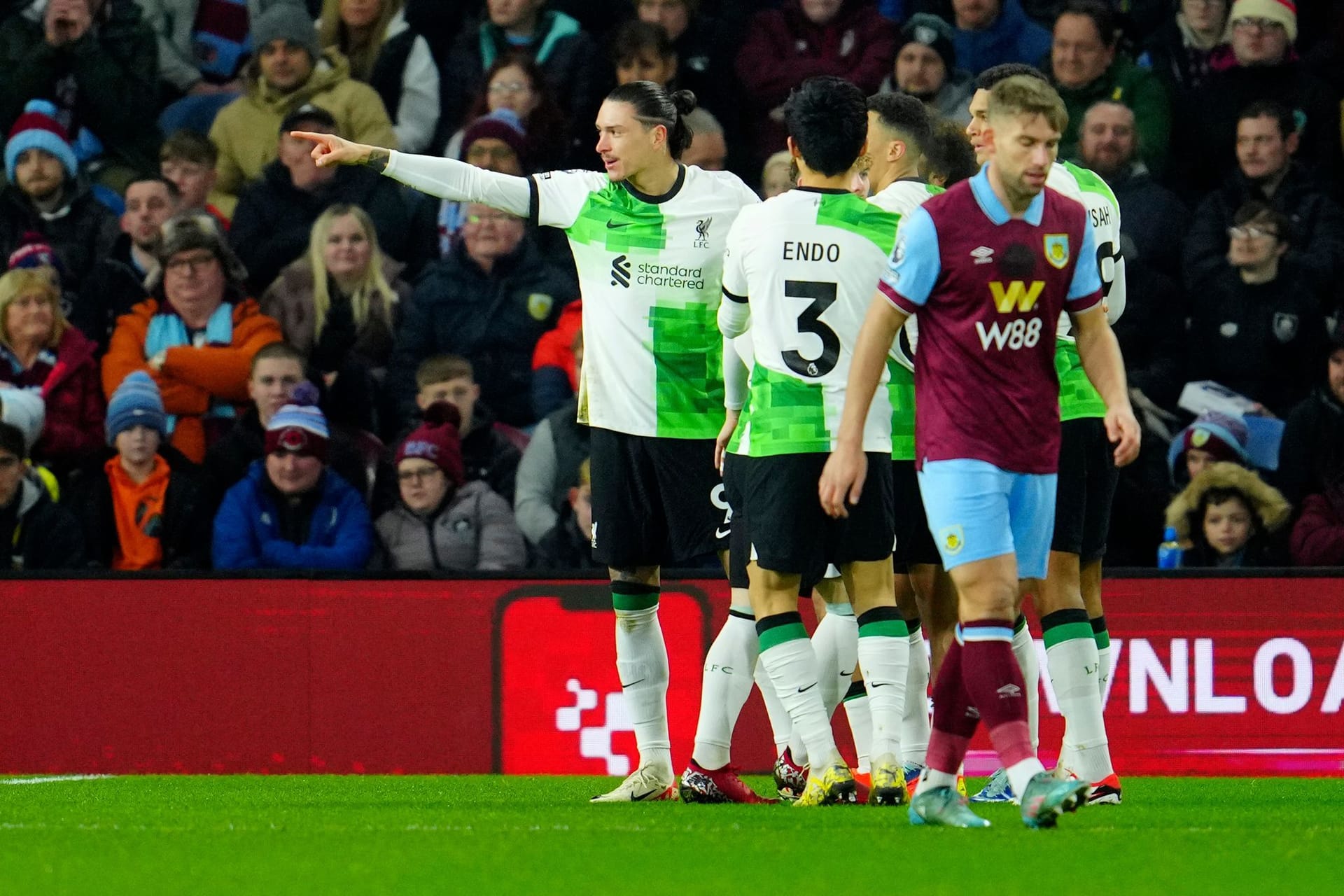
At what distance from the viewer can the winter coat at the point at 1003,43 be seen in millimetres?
12523

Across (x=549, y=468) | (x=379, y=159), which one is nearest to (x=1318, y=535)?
(x=549, y=468)

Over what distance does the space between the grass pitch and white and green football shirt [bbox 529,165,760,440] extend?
1332 millimetres

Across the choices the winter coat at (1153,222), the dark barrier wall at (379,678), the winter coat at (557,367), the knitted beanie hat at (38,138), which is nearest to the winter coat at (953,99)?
the winter coat at (1153,222)

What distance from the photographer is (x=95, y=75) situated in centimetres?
1295

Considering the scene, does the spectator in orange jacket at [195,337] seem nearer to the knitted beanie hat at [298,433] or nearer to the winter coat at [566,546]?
the knitted beanie hat at [298,433]

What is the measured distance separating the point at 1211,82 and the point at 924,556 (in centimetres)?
549

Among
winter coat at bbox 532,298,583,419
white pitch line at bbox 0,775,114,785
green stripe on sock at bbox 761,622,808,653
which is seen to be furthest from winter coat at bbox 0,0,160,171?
green stripe on sock at bbox 761,622,808,653

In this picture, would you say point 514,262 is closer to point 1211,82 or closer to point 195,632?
point 195,632

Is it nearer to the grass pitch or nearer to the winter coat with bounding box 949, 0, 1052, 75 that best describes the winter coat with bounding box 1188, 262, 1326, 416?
the winter coat with bounding box 949, 0, 1052, 75

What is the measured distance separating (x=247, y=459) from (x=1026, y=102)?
246 inches

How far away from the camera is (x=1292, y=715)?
9414 mm

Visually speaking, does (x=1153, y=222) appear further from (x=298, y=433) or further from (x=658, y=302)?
(x=658, y=302)

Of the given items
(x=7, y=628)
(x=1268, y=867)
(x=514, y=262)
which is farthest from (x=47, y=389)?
(x=1268, y=867)

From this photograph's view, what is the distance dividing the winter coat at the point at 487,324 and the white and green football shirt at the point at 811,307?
5.30 meters
